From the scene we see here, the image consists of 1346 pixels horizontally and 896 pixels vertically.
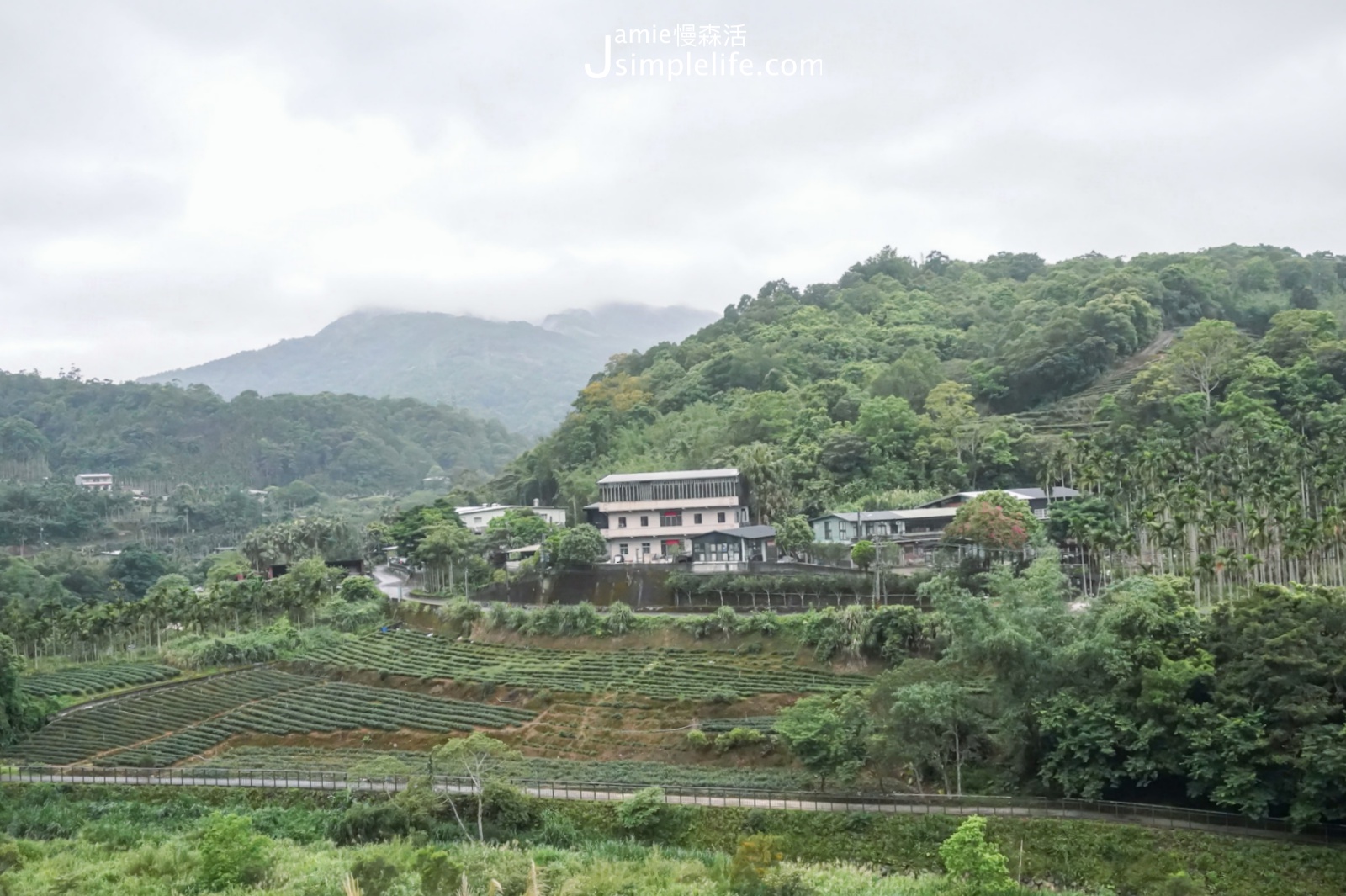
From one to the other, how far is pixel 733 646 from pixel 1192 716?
20.8 meters

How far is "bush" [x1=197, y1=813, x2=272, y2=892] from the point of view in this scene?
23.5 m

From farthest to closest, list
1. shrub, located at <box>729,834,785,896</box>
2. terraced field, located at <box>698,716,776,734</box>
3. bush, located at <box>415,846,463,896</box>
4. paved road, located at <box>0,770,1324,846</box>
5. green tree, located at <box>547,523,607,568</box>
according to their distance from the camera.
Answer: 1. green tree, located at <box>547,523,607,568</box>
2. terraced field, located at <box>698,716,776,734</box>
3. paved road, located at <box>0,770,1324,846</box>
4. shrub, located at <box>729,834,785,896</box>
5. bush, located at <box>415,846,463,896</box>

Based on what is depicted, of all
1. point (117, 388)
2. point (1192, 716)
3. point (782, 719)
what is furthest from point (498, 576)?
point (117, 388)

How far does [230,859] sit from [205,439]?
14575 centimetres

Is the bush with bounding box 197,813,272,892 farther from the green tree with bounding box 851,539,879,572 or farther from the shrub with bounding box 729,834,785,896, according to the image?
the green tree with bounding box 851,539,879,572

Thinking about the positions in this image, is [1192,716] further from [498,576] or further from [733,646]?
[498,576]

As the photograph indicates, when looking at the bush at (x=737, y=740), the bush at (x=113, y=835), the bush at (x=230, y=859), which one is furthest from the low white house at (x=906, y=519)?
the bush at (x=230, y=859)

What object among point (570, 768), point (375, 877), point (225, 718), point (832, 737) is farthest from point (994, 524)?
point (225, 718)

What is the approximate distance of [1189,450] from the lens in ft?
184

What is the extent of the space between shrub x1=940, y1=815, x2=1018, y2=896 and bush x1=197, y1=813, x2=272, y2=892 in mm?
15454

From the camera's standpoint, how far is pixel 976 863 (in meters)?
22.2

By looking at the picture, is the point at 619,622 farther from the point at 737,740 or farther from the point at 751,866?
the point at 751,866

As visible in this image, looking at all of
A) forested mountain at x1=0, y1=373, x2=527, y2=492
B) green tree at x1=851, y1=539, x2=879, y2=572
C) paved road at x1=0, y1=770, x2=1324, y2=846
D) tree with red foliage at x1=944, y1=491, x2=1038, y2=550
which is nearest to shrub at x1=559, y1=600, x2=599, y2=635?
green tree at x1=851, y1=539, x2=879, y2=572

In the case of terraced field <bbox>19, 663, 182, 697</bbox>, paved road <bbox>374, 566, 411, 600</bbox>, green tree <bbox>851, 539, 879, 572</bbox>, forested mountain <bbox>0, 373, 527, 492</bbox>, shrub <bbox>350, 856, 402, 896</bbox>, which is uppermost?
forested mountain <bbox>0, 373, 527, 492</bbox>
